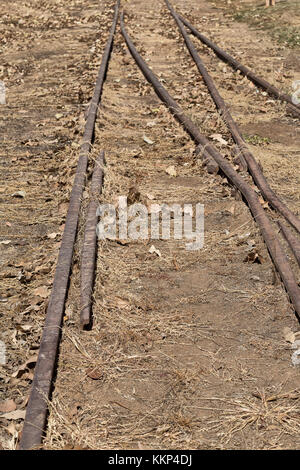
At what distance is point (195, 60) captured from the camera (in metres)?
11.3

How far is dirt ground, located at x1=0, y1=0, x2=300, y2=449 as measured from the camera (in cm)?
330

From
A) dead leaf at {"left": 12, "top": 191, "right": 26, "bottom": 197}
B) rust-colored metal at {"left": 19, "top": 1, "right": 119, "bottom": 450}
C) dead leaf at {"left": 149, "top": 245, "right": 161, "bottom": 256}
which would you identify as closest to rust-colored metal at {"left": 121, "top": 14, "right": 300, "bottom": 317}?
dead leaf at {"left": 149, "top": 245, "right": 161, "bottom": 256}

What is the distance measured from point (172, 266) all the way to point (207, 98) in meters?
5.14

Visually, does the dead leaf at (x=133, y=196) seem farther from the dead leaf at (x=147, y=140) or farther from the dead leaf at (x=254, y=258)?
the dead leaf at (x=147, y=140)

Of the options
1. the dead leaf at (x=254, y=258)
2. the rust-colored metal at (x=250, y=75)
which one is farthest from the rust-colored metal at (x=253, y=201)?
the rust-colored metal at (x=250, y=75)

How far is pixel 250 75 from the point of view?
10.3 metres

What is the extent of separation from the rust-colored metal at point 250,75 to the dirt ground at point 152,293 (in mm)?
175

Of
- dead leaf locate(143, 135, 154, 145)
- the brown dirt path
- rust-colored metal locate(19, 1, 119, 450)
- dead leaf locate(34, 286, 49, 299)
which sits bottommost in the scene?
the brown dirt path

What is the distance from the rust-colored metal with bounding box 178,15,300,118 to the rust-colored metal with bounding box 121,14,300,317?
67.9 inches

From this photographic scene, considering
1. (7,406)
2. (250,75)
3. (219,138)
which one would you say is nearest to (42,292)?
(7,406)

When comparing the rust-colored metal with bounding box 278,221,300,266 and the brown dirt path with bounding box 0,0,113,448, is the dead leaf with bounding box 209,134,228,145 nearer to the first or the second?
the brown dirt path with bounding box 0,0,113,448

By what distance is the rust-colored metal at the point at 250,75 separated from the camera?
8.50 meters

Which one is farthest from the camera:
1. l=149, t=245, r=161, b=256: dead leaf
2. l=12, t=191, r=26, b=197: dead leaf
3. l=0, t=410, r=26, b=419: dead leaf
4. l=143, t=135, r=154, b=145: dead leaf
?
l=143, t=135, r=154, b=145: dead leaf

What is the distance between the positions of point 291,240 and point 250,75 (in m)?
6.29
